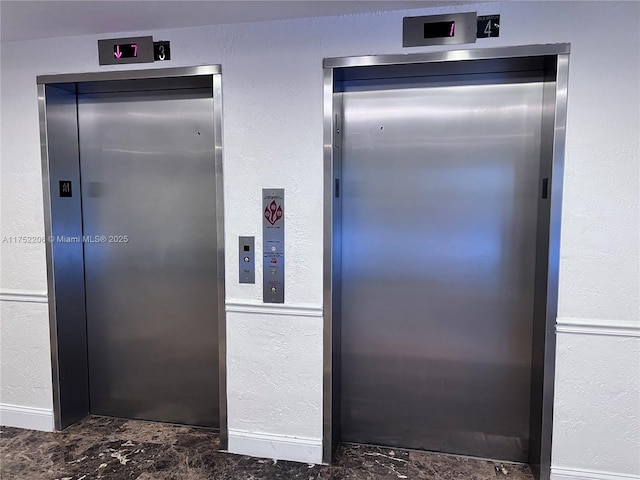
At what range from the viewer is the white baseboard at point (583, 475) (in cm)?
205

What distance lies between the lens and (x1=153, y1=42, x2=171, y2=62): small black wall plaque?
234 centimetres

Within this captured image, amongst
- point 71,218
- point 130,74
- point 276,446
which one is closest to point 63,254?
point 71,218

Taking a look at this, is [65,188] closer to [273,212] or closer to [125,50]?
[125,50]

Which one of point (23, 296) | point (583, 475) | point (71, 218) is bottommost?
point (583, 475)

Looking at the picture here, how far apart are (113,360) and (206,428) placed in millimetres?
784

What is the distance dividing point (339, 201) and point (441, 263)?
68cm

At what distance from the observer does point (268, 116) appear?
228 centimetres

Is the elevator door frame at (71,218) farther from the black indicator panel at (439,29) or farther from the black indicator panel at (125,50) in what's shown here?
the black indicator panel at (439,29)

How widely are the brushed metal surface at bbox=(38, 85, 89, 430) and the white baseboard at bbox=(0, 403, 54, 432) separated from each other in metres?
0.07

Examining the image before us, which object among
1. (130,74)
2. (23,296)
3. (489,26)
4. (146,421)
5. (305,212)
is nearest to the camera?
(489,26)

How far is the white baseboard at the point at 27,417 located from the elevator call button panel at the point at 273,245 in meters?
1.71

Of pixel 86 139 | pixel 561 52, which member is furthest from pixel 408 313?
pixel 86 139

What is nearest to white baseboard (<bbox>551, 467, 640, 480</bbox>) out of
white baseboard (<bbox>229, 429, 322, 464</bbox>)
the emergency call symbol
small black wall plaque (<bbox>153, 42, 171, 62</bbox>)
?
white baseboard (<bbox>229, 429, 322, 464</bbox>)

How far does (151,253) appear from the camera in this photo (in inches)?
106
